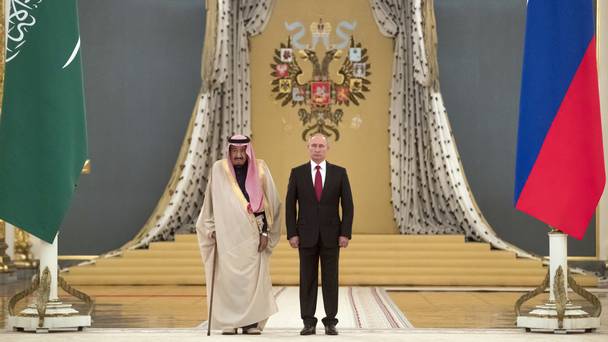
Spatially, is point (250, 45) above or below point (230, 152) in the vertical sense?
above

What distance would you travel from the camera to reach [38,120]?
7684mm

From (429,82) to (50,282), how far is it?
733cm

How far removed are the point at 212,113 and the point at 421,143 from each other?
9.37 feet

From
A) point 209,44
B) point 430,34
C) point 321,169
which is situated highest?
point 430,34

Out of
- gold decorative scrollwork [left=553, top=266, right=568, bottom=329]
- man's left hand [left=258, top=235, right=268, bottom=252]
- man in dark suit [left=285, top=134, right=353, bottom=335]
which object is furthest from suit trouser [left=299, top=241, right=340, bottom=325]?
gold decorative scrollwork [left=553, top=266, right=568, bottom=329]

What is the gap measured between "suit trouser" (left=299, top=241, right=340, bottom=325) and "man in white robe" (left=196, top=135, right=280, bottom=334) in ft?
0.97

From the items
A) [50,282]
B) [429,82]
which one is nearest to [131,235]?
[429,82]

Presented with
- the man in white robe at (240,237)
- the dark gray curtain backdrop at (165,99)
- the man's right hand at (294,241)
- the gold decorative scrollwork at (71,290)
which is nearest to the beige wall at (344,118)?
the dark gray curtain backdrop at (165,99)

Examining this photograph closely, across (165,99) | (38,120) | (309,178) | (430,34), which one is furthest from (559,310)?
(165,99)

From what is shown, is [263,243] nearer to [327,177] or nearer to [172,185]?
[327,177]

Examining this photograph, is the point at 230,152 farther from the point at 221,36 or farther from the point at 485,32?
the point at 485,32

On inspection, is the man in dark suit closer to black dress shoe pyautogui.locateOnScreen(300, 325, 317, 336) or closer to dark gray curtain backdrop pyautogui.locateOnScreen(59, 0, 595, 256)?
black dress shoe pyautogui.locateOnScreen(300, 325, 317, 336)

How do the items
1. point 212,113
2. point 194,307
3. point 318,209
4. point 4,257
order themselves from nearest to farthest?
point 318,209, point 194,307, point 4,257, point 212,113

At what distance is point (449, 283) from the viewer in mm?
12773
